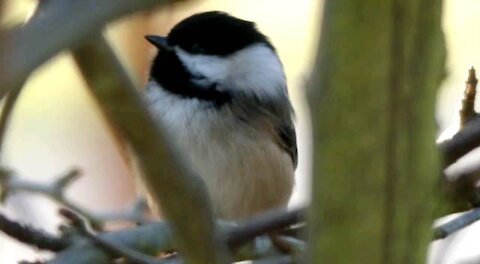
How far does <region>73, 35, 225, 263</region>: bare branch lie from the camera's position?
1.83ft

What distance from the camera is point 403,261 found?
0.61m

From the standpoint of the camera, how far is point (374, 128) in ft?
1.99

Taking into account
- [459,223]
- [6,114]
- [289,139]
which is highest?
[6,114]

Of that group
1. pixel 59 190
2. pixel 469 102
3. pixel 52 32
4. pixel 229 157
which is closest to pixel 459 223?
pixel 469 102

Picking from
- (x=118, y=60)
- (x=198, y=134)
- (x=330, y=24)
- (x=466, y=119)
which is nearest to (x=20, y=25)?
(x=118, y=60)

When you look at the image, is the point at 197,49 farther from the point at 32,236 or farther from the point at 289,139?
the point at 32,236

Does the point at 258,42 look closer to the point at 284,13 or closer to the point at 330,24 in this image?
the point at 284,13

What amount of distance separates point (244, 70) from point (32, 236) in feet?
4.14

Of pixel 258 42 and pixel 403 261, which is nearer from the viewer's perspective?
pixel 403 261

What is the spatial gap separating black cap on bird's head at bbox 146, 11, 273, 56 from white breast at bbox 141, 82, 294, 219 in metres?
0.17

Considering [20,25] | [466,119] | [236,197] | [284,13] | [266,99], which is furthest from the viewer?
[284,13]

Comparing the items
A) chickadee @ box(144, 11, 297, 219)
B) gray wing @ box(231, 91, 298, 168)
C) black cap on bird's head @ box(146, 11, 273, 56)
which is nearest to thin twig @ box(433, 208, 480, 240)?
chickadee @ box(144, 11, 297, 219)

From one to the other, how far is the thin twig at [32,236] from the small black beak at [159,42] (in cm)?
121

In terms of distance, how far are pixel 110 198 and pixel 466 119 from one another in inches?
90.4
